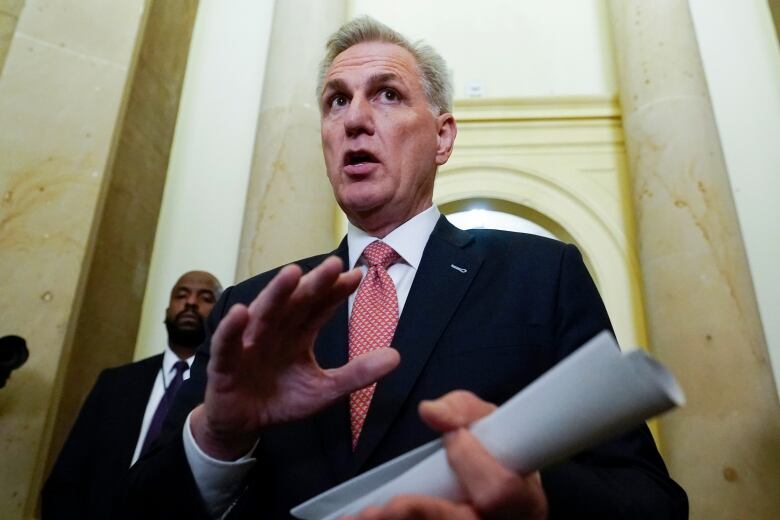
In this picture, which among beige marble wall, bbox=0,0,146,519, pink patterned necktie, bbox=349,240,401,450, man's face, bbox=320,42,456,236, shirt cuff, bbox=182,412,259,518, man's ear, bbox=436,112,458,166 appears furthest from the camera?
beige marble wall, bbox=0,0,146,519

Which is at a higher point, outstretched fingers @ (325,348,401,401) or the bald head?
the bald head

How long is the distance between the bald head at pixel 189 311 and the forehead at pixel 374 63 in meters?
1.59

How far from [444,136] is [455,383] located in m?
0.75

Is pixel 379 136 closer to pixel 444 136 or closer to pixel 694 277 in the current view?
pixel 444 136


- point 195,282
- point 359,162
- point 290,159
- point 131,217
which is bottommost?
point 359,162

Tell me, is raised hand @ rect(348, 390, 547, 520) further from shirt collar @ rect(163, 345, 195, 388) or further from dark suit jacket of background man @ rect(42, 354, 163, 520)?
shirt collar @ rect(163, 345, 195, 388)

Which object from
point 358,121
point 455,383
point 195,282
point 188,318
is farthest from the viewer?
point 195,282

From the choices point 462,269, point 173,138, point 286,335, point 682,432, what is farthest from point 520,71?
point 286,335

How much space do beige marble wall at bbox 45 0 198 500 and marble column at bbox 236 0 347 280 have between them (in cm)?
64

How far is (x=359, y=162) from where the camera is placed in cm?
131

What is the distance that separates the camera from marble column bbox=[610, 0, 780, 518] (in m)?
2.49

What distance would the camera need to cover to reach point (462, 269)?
1.12 metres

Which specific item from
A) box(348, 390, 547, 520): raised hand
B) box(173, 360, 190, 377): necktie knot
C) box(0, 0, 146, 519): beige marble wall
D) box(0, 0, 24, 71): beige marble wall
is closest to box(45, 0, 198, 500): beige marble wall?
box(0, 0, 146, 519): beige marble wall

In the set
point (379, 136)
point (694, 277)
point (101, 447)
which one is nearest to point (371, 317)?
point (379, 136)
